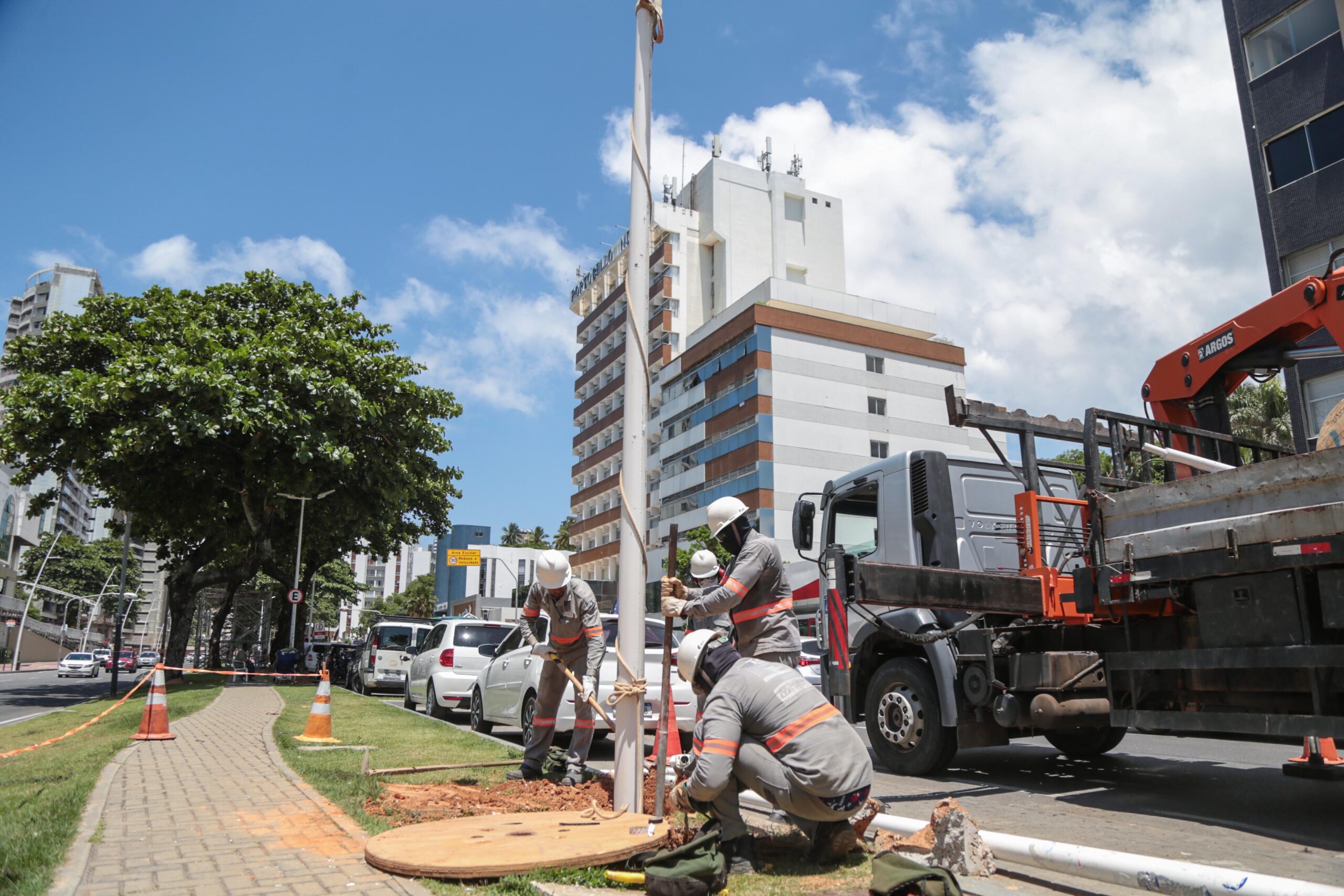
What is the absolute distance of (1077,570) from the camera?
249 inches

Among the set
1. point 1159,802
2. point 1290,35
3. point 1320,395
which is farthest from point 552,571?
point 1290,35

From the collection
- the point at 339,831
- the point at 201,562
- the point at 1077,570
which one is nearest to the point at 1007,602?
the point at 1077,570

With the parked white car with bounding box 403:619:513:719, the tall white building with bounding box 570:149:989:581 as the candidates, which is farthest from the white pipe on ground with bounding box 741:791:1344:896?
the tall white building with bounding box 570:149:989:581

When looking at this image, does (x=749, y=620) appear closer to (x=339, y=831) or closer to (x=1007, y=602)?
(x=1007, y=602)

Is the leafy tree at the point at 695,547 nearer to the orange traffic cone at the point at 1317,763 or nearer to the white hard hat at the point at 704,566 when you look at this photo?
the orange traffic cone at the point at 1317,763

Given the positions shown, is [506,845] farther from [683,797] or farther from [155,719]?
[155,719]

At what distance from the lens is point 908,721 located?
7.73 meters

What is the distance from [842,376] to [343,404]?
40.2m

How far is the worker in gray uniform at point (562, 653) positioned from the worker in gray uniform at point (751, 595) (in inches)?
54.1

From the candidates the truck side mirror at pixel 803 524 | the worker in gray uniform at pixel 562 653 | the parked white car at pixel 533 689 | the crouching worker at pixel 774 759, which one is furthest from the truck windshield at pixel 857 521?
the crouching worker at pixel 774 759

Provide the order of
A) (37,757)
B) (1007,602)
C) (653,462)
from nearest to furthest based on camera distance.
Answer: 1. (1007,602)
2. (37,757)
3. (653,462)

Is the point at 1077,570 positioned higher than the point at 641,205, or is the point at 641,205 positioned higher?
the point at 641,205

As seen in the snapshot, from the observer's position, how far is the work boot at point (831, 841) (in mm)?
4449

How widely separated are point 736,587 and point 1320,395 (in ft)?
67.6
